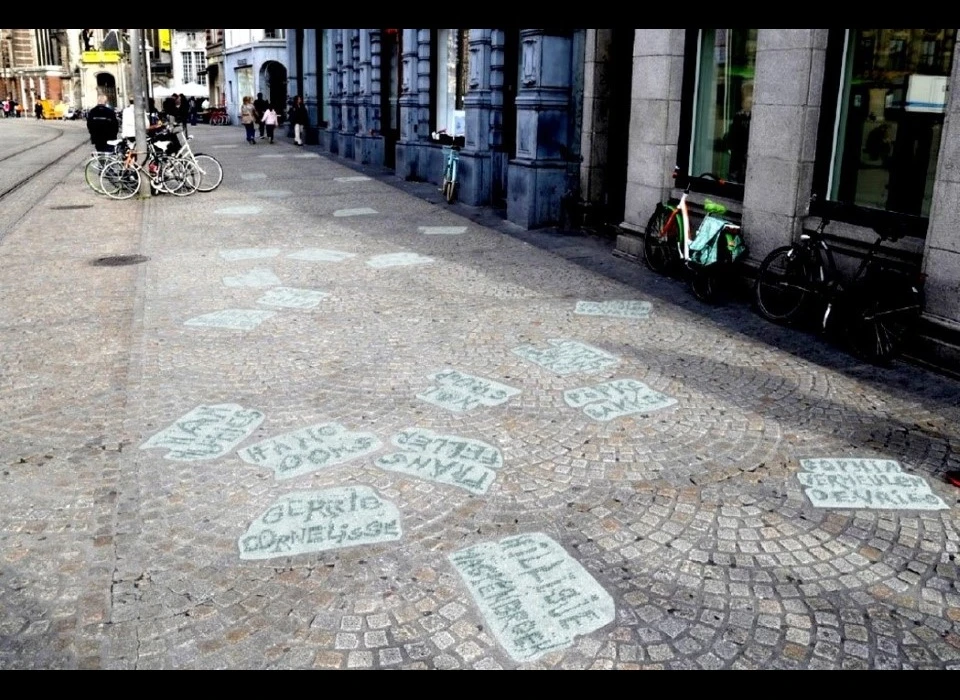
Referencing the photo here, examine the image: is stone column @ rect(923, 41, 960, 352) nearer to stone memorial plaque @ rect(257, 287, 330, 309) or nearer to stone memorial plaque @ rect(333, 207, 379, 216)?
stone memorial plaque @ rect(257, 287, 330, 309)

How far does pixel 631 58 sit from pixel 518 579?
34.5ft

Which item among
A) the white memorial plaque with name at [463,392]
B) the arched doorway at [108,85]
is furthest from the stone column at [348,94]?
the arched doorway at [108,85]

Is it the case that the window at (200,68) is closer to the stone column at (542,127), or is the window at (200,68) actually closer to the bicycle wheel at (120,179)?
the bicycle wheel at (120,179)

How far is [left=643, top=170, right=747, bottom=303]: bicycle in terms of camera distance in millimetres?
8906

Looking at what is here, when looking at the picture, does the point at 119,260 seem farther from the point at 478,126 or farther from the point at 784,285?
the point at 784,285

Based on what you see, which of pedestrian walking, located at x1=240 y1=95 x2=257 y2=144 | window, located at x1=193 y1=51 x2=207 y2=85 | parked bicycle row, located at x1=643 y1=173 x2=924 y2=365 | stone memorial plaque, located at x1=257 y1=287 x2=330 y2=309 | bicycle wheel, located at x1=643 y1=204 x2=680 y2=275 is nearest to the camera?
parked bicycle row, located at x1=643 y1=173 x2=924 y2=365

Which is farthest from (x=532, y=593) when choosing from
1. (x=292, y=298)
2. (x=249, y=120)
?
(x=249, y=120)

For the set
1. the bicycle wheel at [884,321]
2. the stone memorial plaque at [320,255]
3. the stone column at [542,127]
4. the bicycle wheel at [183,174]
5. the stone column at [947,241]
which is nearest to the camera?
the stone column at [947,241]

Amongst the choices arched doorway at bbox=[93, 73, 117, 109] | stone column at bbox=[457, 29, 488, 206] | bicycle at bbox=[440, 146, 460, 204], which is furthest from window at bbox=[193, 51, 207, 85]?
stone column at bbox=[457, 29, 488, 206]

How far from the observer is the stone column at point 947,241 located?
6.72m

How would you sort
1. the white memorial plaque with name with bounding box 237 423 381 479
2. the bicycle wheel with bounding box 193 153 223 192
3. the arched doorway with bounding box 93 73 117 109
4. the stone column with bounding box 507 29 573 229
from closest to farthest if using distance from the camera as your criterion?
the white memorial plaque with name with bounding box 237 423 381 479 → the stone column with bounding box 507 29 573 229 → the bicycle wheel with bounding box 193 153 223 192 → the arched doorway with bounding box 93 73 117 109

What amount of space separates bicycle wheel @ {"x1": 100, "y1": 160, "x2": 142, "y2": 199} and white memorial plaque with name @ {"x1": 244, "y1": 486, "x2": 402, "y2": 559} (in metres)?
14.3

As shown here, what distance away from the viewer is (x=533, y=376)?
6527 mm

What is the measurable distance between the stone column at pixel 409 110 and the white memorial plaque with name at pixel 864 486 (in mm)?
16223
